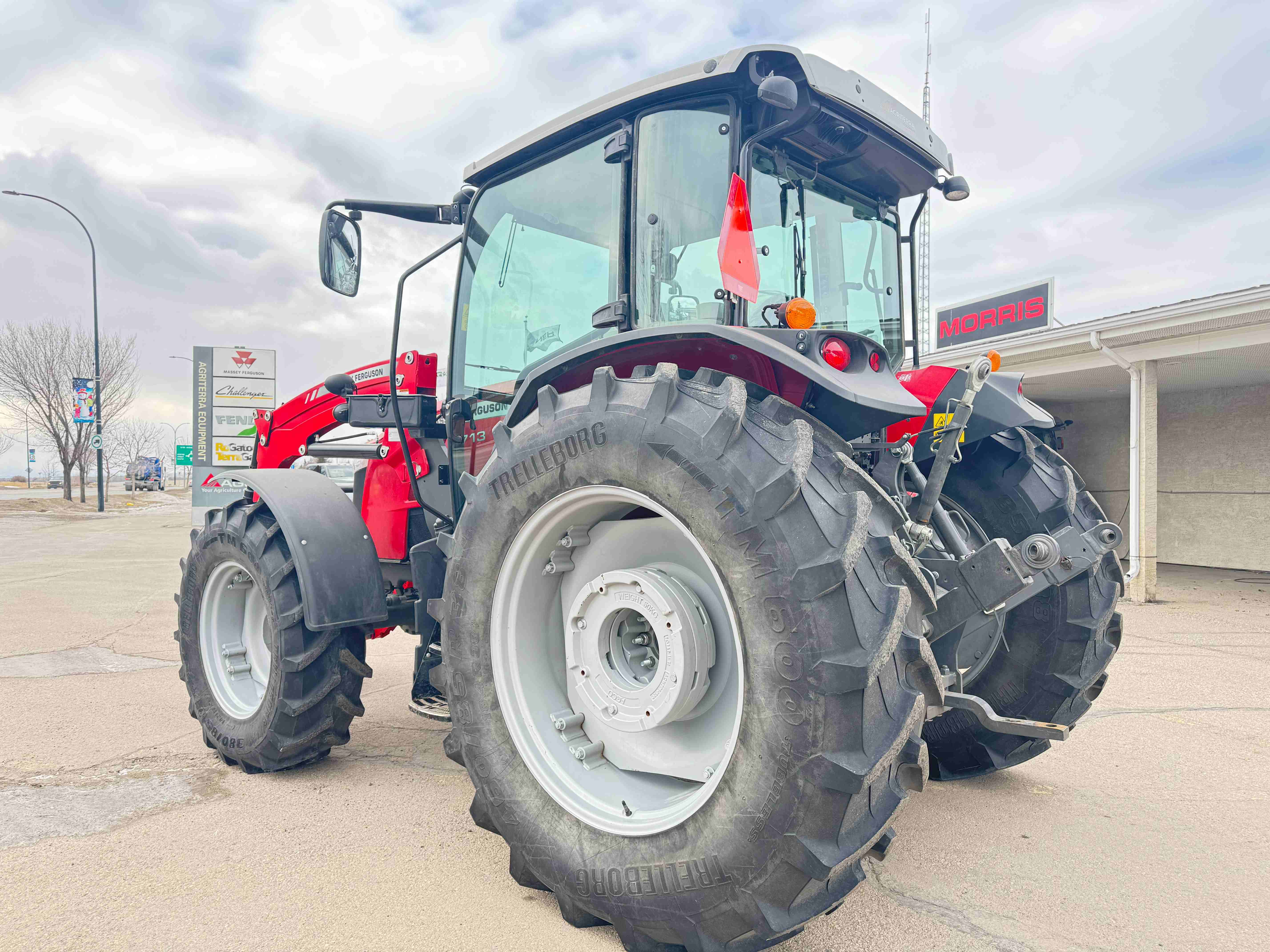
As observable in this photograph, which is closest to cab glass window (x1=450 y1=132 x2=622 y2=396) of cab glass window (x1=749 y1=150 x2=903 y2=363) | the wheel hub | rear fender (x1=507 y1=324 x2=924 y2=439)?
rear fender (x1=507 y1=324 x2=924 y2=439)

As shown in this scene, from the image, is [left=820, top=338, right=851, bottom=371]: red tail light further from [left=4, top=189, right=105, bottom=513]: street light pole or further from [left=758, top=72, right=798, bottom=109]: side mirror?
[left=4, top=189, right=105, bottom=513]: street light pole

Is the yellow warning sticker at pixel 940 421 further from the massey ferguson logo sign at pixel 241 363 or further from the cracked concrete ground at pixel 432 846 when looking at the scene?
the massey ferguson logo sign at pixel 241 363

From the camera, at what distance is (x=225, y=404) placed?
→ 18359mm

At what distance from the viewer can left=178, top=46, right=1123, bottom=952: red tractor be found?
5.75ft

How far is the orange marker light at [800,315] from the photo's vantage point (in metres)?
2.16

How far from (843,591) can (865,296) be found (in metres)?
1.71

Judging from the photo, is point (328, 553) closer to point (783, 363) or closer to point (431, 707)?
point (431, 707)

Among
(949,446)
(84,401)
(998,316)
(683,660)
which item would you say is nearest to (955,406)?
(949,446)

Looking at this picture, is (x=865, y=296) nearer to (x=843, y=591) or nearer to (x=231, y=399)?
(x=843, y=591)

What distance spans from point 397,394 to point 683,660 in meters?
2.13

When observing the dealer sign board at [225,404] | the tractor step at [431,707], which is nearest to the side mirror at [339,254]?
the tractor step at [431,707]

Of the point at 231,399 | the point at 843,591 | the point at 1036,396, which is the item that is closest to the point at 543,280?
the point at 843,591

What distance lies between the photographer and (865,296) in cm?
305

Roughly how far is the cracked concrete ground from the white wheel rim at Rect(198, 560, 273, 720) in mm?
305
